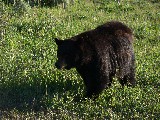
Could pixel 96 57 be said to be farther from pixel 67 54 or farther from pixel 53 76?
pixel 53 76

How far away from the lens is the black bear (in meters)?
7.20

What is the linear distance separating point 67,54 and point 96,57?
540 mm

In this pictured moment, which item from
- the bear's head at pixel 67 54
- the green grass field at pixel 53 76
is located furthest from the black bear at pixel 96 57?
the green grass field at pixel 53 76

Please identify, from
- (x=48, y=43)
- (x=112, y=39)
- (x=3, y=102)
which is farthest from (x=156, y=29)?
(x=3, y=102)

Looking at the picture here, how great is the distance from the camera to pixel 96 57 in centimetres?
726

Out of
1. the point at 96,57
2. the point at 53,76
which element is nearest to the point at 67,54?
the point at 96,57

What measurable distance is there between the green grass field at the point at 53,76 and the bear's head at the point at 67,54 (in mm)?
581

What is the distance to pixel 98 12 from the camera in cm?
1424

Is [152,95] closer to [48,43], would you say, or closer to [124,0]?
[48,43]

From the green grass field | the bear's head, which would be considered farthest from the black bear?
the green grass field

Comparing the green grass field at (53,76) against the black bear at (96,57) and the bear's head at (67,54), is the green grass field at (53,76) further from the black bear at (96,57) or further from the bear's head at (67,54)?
the bear's head at (67,54)

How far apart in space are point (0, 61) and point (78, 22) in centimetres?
418

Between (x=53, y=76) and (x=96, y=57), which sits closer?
(x=96, y=57)

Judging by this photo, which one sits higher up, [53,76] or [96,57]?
[96,57]
